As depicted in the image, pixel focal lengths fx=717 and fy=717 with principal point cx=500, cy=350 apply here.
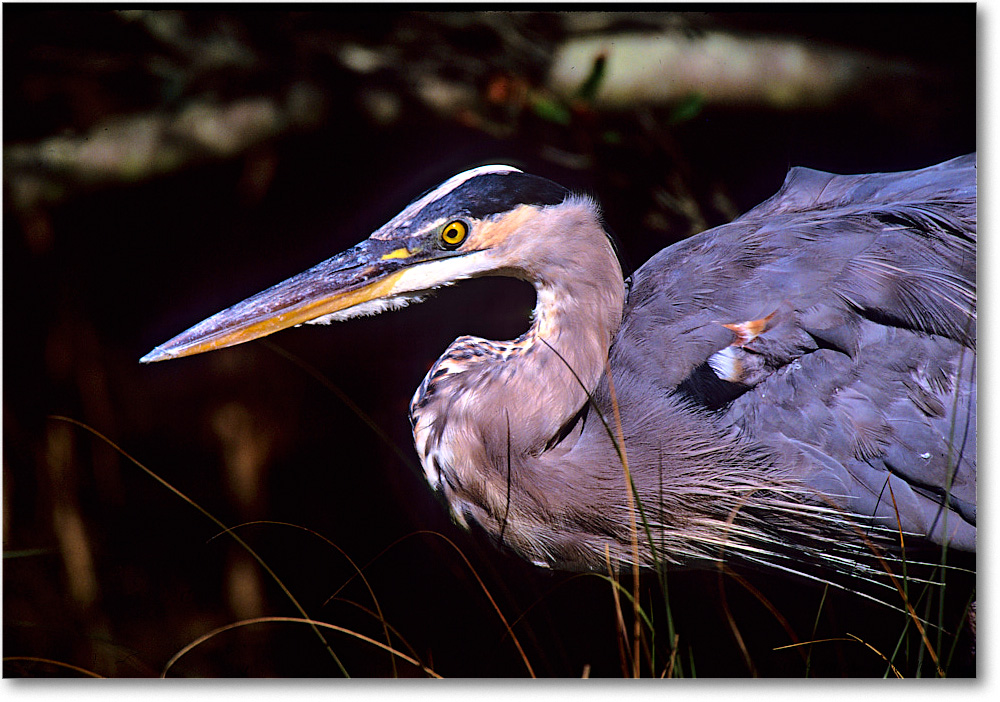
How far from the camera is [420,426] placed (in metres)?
1.27

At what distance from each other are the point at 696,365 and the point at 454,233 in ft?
1.54

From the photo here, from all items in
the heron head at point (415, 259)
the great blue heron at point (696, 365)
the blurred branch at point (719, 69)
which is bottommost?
the great blue heron at point (696, 365)

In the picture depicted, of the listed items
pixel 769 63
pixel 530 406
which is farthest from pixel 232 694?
pixel 769 63

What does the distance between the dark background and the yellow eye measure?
0.38ft

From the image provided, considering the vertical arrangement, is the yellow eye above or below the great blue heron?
above

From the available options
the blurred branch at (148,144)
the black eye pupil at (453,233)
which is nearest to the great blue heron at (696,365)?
the black eye pupil at (453,233)

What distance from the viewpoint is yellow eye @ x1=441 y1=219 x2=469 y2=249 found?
1.23 m

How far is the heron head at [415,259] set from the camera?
4.03ft

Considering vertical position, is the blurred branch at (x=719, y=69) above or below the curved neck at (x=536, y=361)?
above

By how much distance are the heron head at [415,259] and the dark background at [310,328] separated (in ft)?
0.20

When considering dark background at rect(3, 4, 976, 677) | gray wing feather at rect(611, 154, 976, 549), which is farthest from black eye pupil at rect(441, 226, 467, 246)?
gray wing feather at rect(611, 154, 976, 549)

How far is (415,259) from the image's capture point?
48.7 inches

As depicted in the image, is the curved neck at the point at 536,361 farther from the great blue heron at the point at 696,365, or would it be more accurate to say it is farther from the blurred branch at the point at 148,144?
the blurred branch at the point at 148,144

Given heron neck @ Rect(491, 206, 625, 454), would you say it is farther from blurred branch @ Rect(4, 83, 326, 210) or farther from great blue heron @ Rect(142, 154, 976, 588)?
blurred branch @ Rect(4, 83, 326, 210)
